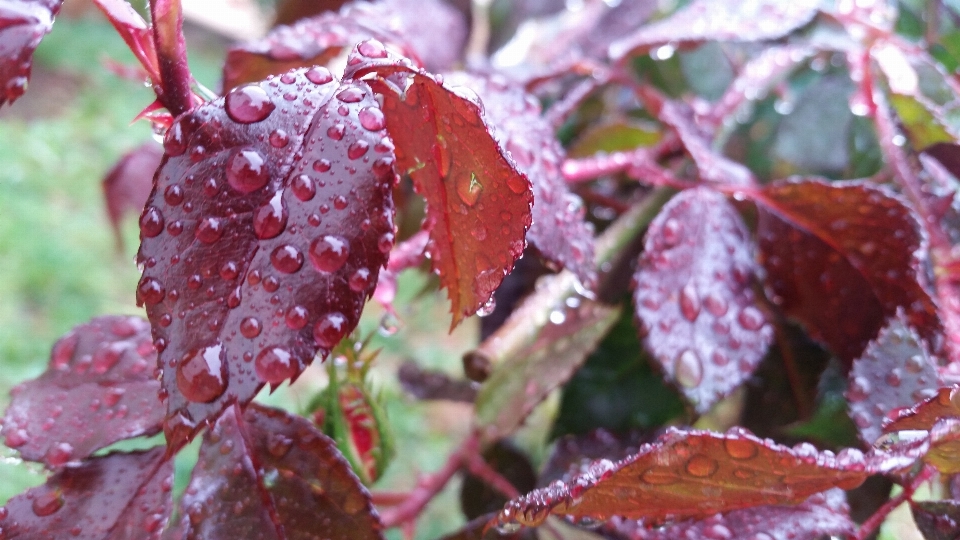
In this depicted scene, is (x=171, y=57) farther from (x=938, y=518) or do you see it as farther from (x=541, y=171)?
(x=938, y=518)

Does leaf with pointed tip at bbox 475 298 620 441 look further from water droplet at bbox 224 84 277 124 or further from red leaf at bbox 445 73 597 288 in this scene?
water droplet at bbox 224 84 277 124

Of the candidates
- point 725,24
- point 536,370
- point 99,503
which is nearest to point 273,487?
point 99,503

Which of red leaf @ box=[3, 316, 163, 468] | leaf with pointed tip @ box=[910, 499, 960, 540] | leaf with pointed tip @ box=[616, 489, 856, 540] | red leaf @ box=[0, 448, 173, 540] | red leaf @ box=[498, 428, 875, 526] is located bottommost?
leaf with pointed tip @ box=[910, 499, 960, 540]

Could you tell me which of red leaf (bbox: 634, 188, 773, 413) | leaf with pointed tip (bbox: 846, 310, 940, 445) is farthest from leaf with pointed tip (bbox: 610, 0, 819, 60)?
leaf with pointed tip (bbox: 846, 310, 940, 445)

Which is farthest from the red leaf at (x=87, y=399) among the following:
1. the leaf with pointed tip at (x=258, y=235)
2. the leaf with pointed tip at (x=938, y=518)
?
the leaf with pointed tip at (x=938, y=518)

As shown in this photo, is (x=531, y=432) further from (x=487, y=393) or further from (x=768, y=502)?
(x=768, y=502)

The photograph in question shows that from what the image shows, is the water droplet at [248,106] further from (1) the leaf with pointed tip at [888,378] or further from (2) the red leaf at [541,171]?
(1) the leaf with pointed tip at [888,378]

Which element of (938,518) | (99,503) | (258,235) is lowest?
(938,518)
